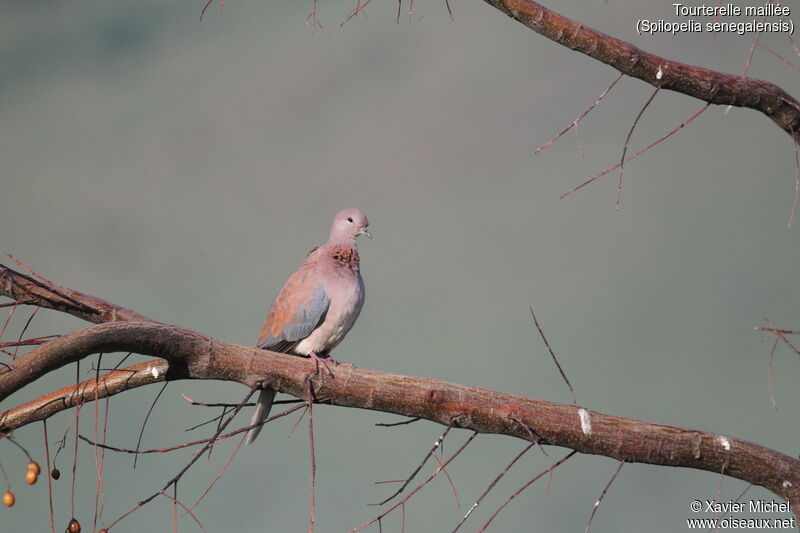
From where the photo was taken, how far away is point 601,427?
205 centimetres

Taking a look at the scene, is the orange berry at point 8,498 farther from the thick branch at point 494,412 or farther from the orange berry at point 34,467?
the thick branch at point 494,412

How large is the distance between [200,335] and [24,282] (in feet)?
2.25

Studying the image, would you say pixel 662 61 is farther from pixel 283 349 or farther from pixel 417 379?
pixel 283 349

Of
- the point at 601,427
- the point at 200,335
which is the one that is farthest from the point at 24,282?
the point at 601,427

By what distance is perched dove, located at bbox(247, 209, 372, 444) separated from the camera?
9.33 feet

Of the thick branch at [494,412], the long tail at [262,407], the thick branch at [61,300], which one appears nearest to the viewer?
the thick branch at [494,412]

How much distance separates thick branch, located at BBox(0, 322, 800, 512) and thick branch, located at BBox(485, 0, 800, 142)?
2.53 ft

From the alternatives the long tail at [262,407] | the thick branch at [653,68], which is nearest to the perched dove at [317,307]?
the long tail at [262,407]

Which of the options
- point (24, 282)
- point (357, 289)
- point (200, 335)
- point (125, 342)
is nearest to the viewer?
point (125, 342)

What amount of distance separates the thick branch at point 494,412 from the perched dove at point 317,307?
2.67 feet

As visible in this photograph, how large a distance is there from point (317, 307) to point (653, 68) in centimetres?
130

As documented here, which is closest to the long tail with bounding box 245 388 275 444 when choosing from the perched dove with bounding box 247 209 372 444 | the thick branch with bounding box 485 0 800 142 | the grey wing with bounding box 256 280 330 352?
the perched dove with bounding box 247 209 372 444

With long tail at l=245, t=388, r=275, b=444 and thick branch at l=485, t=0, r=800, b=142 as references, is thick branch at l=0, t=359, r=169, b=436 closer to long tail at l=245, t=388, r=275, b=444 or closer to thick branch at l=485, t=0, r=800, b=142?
long tail at l=245, t=388, r=275, b=444

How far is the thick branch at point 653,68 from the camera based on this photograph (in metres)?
1.98
